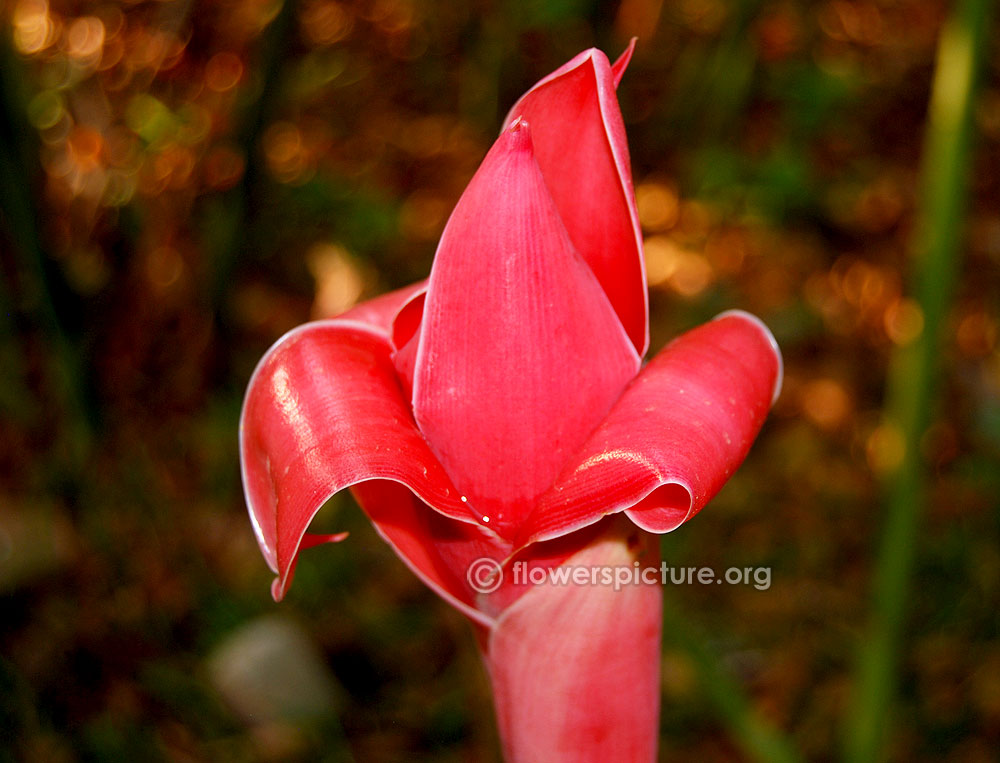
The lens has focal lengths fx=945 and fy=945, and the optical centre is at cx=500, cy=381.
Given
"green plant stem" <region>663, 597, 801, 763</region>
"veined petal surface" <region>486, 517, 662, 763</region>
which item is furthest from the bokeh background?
"veined petal surface" <region>486, 517, 662, 763</region>

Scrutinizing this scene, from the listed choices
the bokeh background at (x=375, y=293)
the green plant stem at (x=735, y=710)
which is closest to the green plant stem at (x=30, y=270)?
the bokeh background at (x=375, y=293)

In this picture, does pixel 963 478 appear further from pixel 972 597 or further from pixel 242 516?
pixel 242 516

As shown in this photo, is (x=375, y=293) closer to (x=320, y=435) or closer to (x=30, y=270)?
(x=30, y=270)

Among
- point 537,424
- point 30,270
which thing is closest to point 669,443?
point 537,424

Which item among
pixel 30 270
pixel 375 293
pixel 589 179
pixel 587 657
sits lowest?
pixel 375 293

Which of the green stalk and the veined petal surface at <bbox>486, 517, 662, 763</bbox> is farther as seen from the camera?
the green stalk

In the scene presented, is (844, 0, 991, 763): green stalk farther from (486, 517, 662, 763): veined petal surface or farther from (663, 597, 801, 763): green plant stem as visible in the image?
(486, 517, 662, 763): veined petal surface

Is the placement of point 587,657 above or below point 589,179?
below
